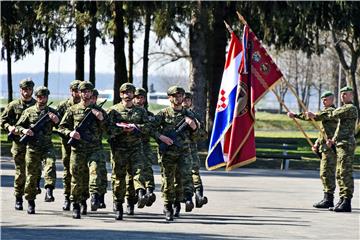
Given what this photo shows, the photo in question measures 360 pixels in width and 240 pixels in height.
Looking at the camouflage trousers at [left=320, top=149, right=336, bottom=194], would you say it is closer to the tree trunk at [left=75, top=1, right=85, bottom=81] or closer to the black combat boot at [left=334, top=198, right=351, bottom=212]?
the black combat boot at [left=334, top=198, right=351, bottom=212]

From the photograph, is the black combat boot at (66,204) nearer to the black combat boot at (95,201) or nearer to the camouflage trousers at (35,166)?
the camouflage trousers at (35,166)

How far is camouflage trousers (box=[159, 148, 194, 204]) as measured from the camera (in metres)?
17.4

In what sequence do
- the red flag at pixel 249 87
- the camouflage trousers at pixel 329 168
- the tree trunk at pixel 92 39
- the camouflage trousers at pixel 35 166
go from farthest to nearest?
the tree trunk at pixel 92 39 → the camouflage trousers at pixel 329 168 → the red flag at pixel 249 87 → the camouflage trousers at pixel 35 166

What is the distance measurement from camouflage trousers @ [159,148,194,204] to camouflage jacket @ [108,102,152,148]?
44cm

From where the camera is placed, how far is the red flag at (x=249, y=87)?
19.6 metres

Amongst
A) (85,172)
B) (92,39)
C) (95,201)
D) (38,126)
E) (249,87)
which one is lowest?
(95,201)

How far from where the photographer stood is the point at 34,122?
18.3 metres

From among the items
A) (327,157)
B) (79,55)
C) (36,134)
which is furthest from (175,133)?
(79,55)

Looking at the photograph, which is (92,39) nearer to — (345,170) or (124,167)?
(345,170)

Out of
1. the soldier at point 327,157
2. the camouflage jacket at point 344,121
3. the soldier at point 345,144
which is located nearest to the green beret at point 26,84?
the soldier at point 345,144

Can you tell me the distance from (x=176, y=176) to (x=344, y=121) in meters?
3.75

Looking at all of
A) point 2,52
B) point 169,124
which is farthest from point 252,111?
point 2,52

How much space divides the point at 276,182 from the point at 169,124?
33.7 feet

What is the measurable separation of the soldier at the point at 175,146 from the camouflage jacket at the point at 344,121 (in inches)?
131
